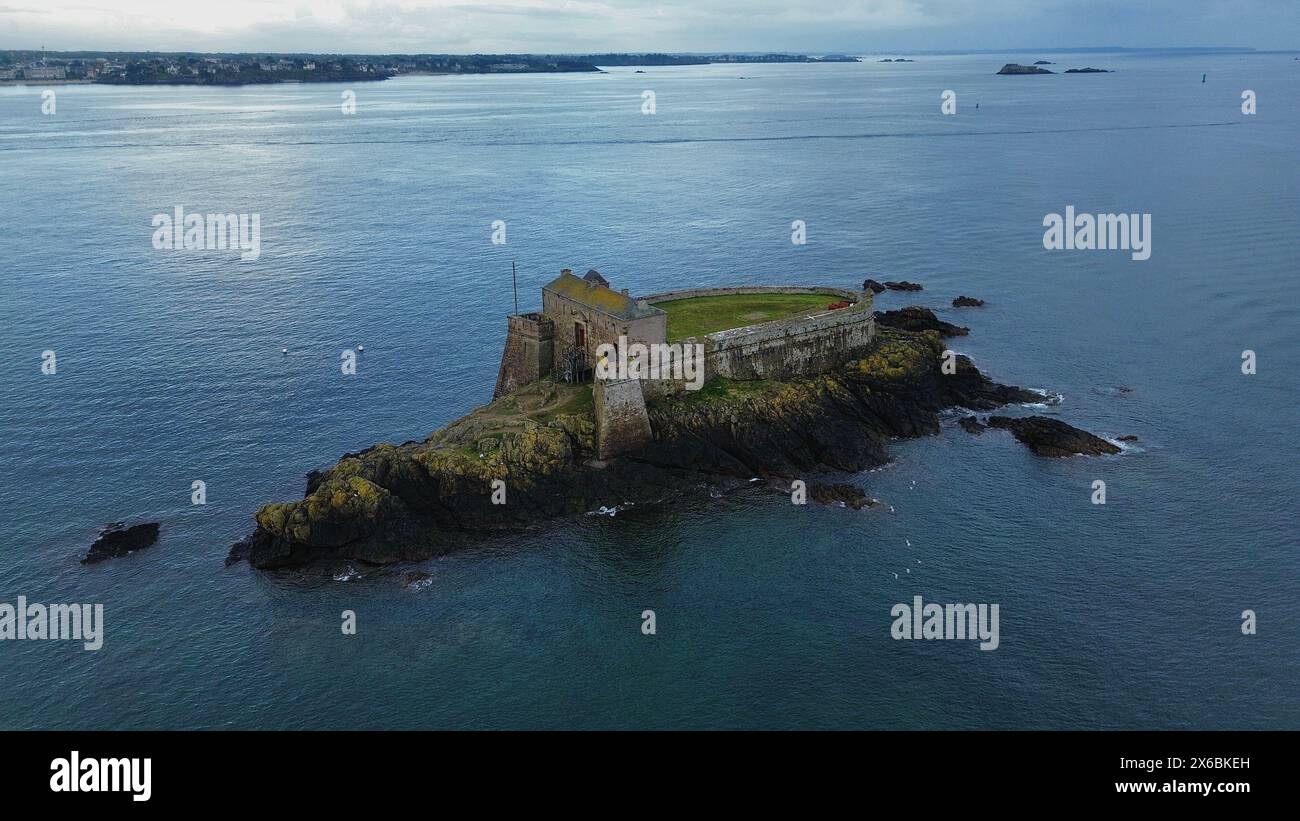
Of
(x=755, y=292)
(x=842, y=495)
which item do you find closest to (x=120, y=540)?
(x=842, y=495)

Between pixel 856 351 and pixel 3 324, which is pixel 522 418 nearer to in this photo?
pixel 856 351

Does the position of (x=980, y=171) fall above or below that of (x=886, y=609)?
above

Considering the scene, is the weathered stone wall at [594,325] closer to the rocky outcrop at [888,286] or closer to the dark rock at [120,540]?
the dark rock at [120,540]

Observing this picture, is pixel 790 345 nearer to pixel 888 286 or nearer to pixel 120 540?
pixel 888 286

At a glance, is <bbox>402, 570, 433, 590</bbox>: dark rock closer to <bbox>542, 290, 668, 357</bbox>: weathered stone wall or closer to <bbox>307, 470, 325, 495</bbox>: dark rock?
<bbox>307, 470, 325, 495</bbox>: dark rock

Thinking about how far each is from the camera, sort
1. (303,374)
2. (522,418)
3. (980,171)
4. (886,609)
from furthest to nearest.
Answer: (980,171), (303,374), (522,418), (886,609)
